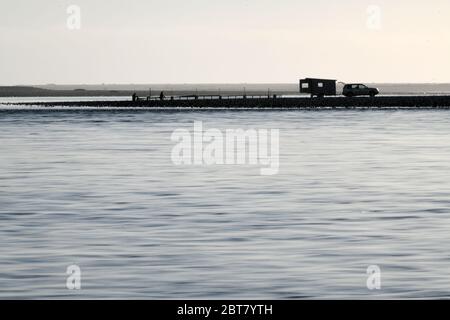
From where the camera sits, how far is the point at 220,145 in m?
68.1

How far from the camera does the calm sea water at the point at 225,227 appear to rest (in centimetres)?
1898

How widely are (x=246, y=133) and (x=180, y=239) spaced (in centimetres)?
5821

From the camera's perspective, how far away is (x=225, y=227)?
2703cm

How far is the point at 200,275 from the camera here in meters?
19.8

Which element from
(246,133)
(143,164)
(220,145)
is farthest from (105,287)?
(246,133)

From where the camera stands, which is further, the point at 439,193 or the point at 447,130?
the point at 447,130

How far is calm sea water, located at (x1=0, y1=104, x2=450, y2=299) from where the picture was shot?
62.3 feet

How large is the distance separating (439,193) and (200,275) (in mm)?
17457

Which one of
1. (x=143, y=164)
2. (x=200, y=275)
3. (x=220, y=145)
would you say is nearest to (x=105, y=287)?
(x=200, y=275)

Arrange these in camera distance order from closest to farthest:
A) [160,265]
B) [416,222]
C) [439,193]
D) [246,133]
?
[160,265] → [416,222] → [439,193] → [246,133]

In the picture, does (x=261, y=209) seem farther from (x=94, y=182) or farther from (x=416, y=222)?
(x=94, y=182)
